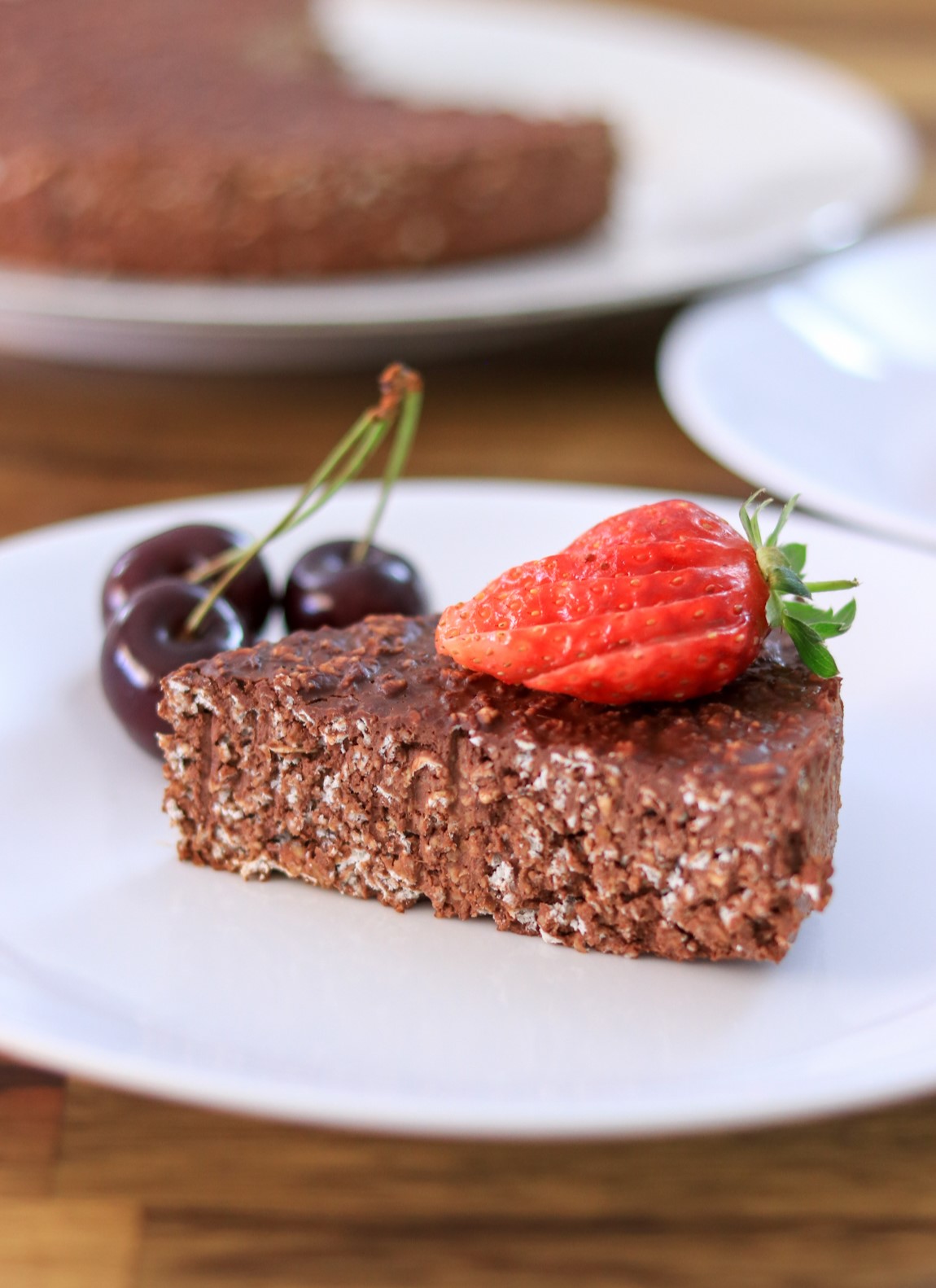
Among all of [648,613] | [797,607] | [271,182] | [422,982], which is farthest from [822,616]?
[271,182]

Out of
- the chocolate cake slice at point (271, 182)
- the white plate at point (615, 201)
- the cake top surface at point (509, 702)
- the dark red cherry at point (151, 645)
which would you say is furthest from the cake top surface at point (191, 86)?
the cake top surface at point (509, 702)

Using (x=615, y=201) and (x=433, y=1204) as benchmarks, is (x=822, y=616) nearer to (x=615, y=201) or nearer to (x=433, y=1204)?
(x=433, y=1204)

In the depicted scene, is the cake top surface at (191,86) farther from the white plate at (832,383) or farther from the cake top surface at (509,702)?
the cake top surface at (509,702)

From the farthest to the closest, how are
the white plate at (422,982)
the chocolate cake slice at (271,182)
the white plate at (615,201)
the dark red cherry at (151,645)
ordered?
the chocolate cake slice at (271,182) < the white plate at (615,201) < the dark red cherry at (151,645) < the white plate at (422,982)

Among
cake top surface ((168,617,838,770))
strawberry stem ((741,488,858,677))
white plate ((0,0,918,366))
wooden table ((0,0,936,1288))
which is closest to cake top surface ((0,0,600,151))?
white plate ((0,0,918,366))

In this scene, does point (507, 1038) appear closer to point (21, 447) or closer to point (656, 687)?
point (656, 687)

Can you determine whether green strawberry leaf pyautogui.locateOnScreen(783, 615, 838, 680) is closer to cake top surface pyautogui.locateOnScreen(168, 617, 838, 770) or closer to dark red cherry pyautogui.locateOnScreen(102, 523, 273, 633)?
cake top surface pyautogui.locateOnScreen(168, 617, 838, 770)

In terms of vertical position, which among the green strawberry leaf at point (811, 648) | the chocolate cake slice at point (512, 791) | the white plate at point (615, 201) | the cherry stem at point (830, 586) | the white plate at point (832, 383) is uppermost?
the cherry stem at point (830, 586)
